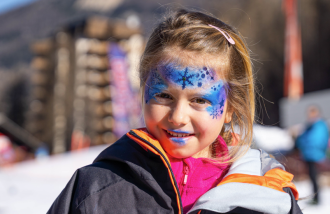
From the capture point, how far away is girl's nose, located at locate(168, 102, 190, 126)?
3.45 feet

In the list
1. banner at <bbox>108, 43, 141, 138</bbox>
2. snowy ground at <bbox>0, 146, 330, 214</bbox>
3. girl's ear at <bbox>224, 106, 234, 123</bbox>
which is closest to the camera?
girl's ear at <bbox>224, 106, 234, 123</bbox>

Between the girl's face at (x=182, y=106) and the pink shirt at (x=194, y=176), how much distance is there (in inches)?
2.4

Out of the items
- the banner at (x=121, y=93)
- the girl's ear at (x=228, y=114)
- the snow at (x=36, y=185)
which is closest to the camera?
the girl's ear at (x=228, y=114)

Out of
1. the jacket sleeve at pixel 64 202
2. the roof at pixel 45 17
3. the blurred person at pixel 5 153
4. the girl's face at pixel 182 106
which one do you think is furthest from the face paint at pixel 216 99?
the roof at pixel 45 17

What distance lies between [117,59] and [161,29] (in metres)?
11.9

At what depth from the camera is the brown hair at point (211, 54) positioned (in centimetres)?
113

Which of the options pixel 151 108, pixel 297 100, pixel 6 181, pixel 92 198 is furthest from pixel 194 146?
pixel 297 100

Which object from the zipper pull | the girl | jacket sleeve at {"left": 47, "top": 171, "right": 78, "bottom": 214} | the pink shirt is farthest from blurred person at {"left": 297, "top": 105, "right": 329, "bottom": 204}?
jacket sleeve at {"left": 47, "top": 171, "right": 78, "bottom": 214}

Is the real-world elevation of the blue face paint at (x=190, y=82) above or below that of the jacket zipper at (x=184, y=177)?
above

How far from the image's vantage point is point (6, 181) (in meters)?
7.26

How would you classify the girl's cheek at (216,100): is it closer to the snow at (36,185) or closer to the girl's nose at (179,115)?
the girl's nose at (179,115)

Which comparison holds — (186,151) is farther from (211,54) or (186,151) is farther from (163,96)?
(211,54)

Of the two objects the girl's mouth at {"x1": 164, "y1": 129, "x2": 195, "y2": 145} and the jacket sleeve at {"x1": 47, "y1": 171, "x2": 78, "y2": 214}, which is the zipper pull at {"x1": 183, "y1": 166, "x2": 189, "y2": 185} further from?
the jacket sleeve at {"x1": 47, "y1": 171, "x2": 78, "y2": 214}

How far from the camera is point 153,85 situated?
3.75ft
